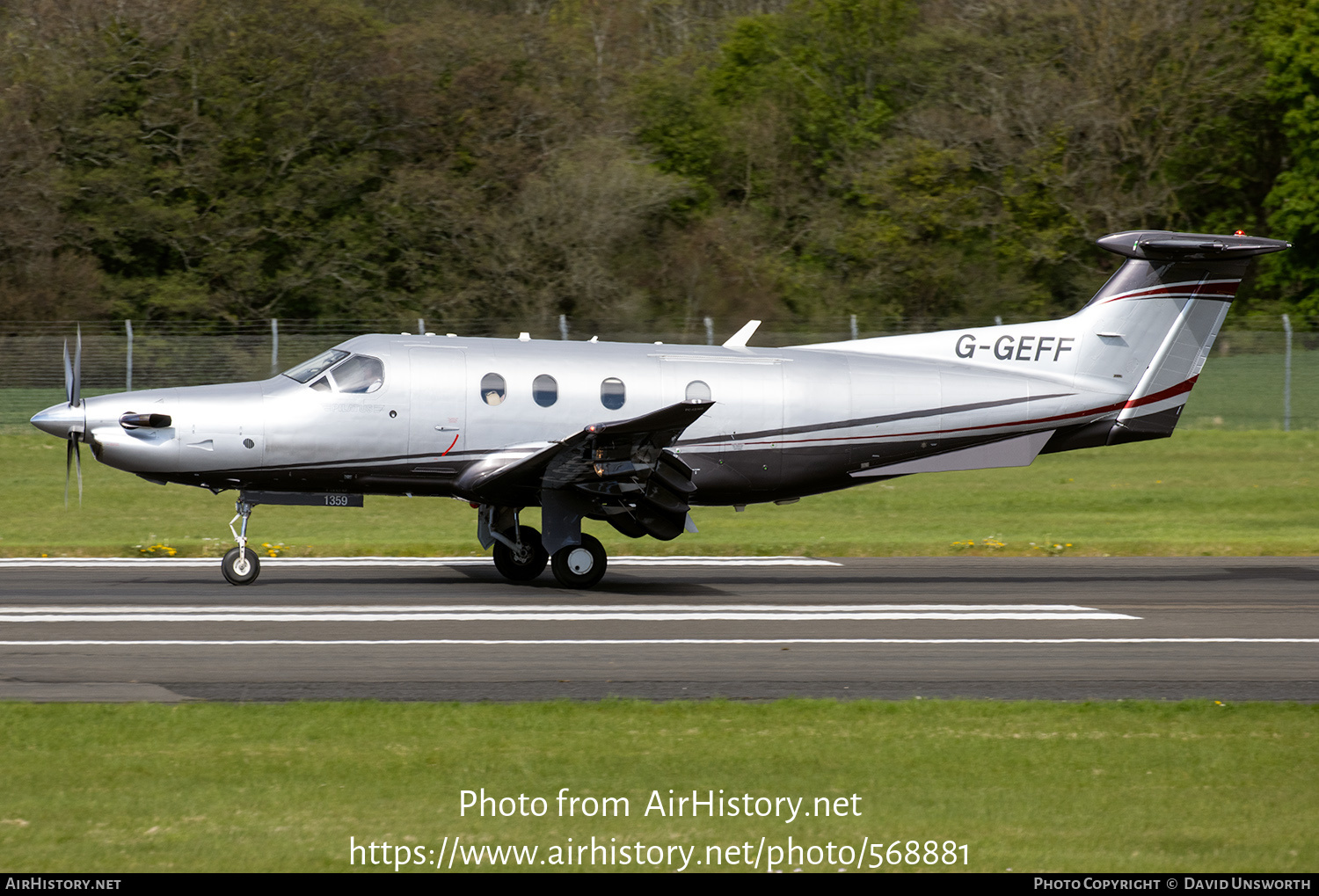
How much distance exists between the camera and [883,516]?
919 inches

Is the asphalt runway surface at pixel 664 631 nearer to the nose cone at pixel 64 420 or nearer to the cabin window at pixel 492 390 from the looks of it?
the nose cone at pixel 64 420

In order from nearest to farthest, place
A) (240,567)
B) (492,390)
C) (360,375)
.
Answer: (240,567) < (360,375) < (492,390)

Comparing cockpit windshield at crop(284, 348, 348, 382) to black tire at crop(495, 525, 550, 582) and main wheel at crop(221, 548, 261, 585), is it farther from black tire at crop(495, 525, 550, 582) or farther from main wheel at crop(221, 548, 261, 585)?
black tire at crop(495, 525, 550, 582)

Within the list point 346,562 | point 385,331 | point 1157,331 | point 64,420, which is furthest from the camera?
point 385,331

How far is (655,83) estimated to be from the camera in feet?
150

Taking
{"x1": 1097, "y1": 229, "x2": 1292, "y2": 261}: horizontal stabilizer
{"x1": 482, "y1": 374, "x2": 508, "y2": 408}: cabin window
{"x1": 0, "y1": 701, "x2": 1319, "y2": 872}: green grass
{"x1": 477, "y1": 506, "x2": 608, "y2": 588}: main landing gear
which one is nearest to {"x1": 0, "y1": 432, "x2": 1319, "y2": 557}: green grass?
{"x1": 477, "y1": 506, "x2": 608, "y2": 588}: main landing gear

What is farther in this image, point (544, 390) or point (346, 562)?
point (346, 562)

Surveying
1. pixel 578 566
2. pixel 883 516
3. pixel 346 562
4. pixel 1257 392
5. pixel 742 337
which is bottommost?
pixel 883 516

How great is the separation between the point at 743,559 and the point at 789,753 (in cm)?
1082

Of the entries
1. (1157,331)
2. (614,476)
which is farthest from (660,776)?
(1157,331)

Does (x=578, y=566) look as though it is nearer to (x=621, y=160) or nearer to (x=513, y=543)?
(x=513, y=543)

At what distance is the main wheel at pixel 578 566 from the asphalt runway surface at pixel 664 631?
25 cm

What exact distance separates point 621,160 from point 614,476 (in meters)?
25.4

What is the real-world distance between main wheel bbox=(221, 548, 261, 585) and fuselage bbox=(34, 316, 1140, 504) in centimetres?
78
